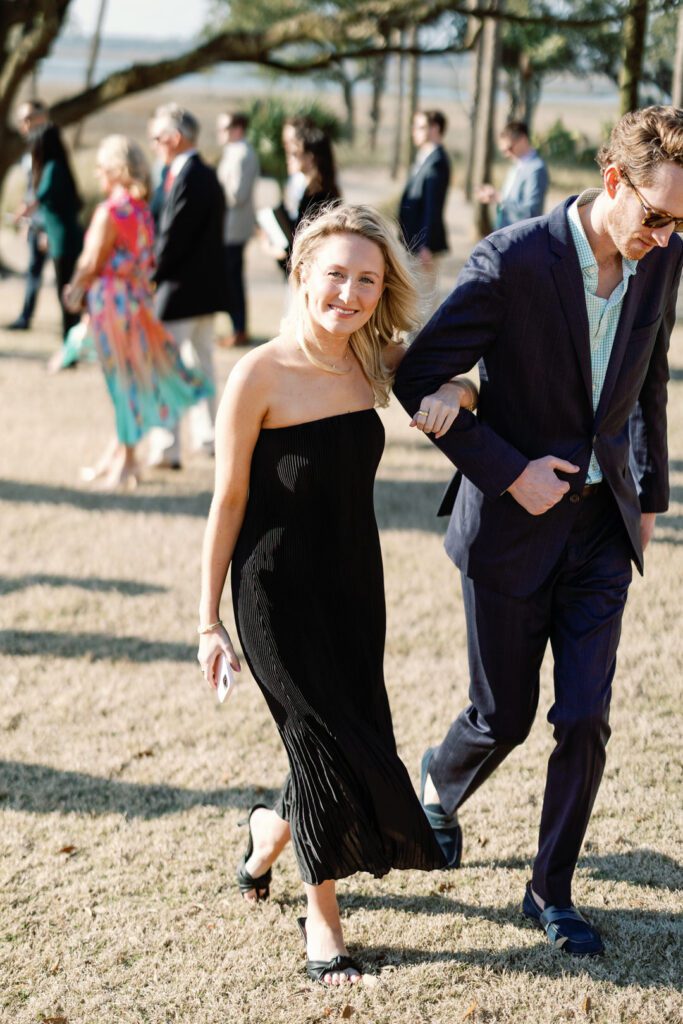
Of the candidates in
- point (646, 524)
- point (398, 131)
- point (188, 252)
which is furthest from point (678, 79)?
point (398, 131)

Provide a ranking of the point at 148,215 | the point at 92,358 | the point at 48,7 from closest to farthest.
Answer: the point at 148,215
the point at 92,358
the point at 48,7

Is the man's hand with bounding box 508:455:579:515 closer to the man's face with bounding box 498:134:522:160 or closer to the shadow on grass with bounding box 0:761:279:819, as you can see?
the shadow on grass with bounding box 0:761:279:819

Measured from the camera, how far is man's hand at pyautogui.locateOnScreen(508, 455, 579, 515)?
3242mm

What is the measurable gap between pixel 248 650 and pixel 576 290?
121 cm

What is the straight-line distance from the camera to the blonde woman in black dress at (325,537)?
10.4 ft

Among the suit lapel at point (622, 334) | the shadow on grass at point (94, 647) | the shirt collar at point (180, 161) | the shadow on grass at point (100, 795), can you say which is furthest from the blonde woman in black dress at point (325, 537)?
the shirt collar at point (180, 161)

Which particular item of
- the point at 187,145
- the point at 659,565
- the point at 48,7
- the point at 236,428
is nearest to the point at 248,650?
the point at 236,428

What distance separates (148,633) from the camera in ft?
19.6

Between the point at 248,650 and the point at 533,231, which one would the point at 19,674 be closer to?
the point at 248,650

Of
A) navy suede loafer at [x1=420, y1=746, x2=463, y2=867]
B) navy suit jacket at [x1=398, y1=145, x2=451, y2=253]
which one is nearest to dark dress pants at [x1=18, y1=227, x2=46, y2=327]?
navy suit jacket at [x1=398, y1=145, x2=451, y2=253]

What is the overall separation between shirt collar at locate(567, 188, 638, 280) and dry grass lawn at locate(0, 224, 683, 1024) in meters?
→ 1.82

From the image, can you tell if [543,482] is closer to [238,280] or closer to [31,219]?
[238,280]

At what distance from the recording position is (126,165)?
24.3 ft

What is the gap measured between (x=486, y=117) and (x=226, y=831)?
17016 millimetres
